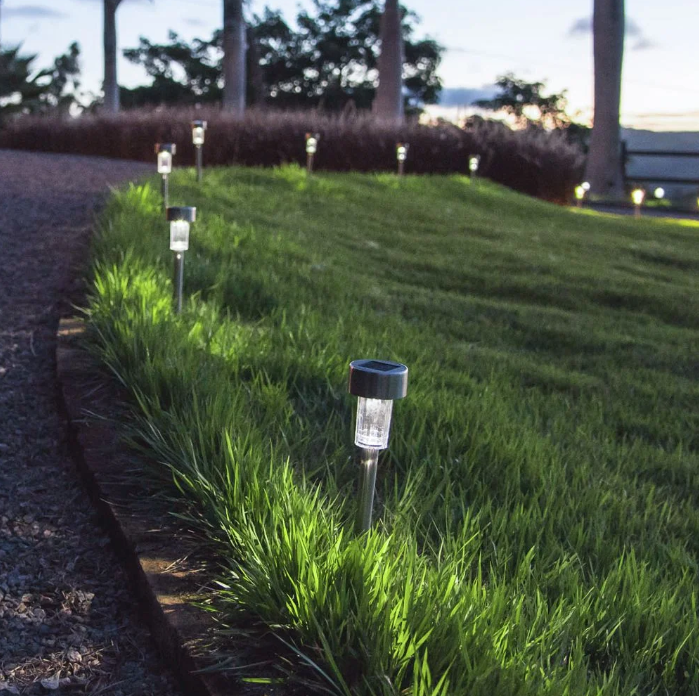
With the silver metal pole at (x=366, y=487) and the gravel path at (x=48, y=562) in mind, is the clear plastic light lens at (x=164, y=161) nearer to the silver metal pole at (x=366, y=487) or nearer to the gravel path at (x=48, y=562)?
the gravel path at (x=48, y=562)

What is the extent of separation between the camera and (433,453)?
8.86 ft

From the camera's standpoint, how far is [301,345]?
3.52m

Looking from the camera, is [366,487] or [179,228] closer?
[366,487]

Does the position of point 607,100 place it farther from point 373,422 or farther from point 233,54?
point 373,422

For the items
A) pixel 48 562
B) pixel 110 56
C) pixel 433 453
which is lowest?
pixel 48 562

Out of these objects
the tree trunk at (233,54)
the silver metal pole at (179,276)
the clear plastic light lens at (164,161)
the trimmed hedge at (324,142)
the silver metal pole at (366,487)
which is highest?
the tree trunk at (233,54)

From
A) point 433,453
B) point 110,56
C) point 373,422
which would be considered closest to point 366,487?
point 373,422

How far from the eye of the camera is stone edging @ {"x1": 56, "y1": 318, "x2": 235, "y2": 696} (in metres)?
1.72

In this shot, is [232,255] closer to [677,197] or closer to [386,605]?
[386,605]

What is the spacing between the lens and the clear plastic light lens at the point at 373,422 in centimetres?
177

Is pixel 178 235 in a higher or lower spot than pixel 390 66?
lower

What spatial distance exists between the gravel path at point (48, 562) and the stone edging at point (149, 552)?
4 cm

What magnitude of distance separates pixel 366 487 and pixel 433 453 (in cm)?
85

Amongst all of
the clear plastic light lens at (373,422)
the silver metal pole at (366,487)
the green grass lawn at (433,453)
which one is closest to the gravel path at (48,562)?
the green grass lawn at (433,453)
